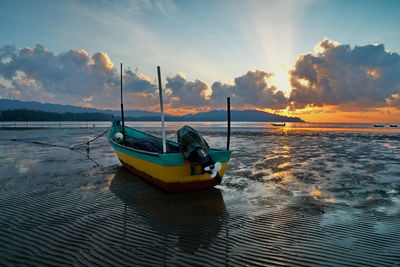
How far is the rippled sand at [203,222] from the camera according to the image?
457 centimetres

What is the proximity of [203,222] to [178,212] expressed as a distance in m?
1.03

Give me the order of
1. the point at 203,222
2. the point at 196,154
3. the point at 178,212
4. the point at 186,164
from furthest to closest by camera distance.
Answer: the point at 186,164 < the point at 196,154 < the point at 178,212 < the point at 203,222

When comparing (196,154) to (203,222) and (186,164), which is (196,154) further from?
(203,222)

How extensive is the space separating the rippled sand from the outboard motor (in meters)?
1.14

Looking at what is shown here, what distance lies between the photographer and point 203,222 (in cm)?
624

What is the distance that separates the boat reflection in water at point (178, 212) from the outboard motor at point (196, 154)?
1.04 m

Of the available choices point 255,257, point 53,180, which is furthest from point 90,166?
point 255,257

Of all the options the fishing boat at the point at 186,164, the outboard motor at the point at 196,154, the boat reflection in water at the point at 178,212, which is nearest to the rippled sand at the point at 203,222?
the boat reflection in water at the point at 178,212

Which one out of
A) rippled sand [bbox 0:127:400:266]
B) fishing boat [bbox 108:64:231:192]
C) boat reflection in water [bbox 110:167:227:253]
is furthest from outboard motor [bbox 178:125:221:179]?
rippled sand [bbox 0:127:400:266]

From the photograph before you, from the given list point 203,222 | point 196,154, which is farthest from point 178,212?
point 196,154

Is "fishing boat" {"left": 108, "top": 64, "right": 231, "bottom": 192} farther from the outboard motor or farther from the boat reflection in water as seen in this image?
the boat reflection in water

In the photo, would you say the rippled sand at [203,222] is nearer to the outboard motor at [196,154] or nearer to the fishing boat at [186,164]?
the fishing boat at [186,164]

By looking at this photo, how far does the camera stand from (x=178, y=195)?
856 cm

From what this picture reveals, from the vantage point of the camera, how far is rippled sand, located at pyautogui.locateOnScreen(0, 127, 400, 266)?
4566mm
